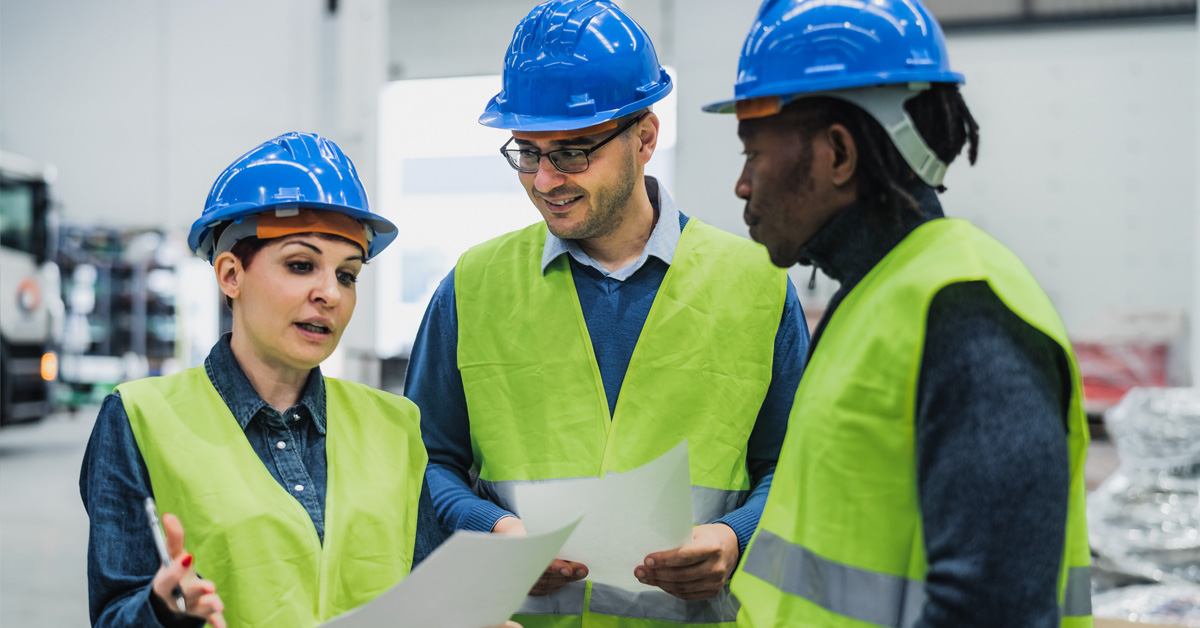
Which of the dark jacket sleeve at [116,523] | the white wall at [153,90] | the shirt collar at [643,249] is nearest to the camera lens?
the dark jacket sleeve at [116,523]

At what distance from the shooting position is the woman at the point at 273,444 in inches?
57.7

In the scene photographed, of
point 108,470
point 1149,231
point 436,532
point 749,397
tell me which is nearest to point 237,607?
point 108,470

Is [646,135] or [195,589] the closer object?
[195,589]

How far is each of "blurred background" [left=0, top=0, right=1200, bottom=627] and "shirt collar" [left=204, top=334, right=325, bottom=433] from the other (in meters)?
4.60

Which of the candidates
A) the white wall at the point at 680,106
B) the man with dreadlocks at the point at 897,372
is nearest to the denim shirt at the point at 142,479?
the man with dreadlocks at the point at 897,372

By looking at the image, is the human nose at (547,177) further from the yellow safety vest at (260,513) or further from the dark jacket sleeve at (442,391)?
the yellow safety vest at (260,513)

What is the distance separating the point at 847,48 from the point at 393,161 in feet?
32.4

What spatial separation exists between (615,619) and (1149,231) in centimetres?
1042

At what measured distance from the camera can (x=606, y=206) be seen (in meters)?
1.93

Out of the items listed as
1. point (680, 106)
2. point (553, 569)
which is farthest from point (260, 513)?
point (680, 106)

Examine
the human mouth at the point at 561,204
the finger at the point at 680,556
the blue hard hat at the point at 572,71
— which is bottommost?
the finger at the point at 680,556

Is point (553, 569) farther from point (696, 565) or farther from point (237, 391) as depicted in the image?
point (237, 391)

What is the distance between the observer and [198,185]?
1188cm

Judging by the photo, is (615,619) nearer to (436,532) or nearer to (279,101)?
(436,532)
